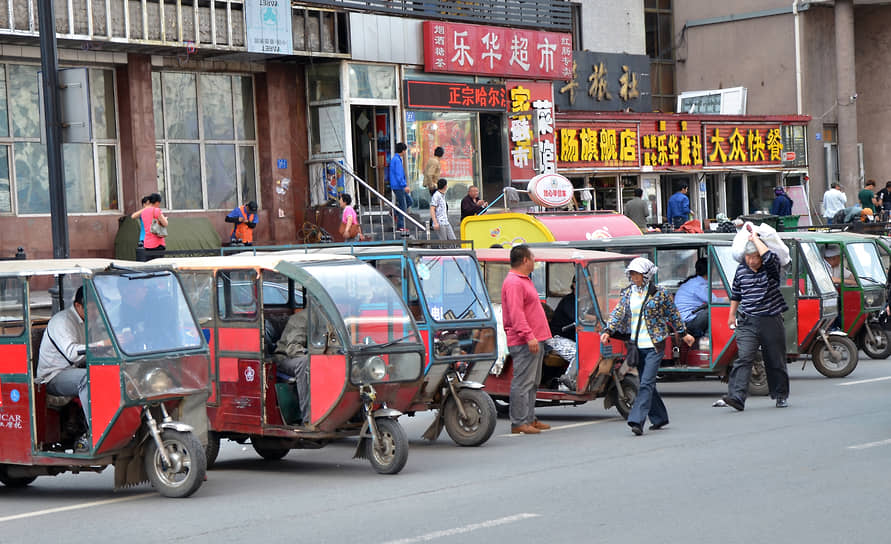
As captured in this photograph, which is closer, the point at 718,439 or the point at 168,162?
the point at 718,439

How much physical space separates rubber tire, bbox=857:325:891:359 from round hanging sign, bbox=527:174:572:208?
572 centimetres

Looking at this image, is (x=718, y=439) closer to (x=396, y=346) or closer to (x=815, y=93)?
(x=396, y=346)

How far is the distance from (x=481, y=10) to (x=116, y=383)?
20215mm

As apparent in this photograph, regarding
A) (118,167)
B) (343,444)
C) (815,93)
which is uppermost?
(815,93)

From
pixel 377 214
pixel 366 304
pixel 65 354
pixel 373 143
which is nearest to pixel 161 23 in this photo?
pixel 373 143

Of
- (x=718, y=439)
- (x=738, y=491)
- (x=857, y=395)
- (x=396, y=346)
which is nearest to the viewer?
(x=738, y=491)

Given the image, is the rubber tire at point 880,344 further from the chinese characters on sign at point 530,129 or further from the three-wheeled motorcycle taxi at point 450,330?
the chinese characters on sign at point 530,129

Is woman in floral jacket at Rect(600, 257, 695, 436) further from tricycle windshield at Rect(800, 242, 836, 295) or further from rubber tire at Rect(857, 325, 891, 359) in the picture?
rubber tire at Rect(857, 325, 891, 359)

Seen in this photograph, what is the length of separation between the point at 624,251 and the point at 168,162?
1102 cm

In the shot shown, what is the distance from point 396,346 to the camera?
10.8 m

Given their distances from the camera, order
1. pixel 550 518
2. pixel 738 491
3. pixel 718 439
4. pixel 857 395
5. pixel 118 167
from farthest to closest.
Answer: pixel 118 167, pixel 857 395, pixel 718 439, pixel 738 491, pixel 550 518

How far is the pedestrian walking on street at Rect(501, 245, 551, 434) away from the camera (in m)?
12.9

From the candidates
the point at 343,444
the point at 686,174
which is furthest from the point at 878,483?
the point at 686,174

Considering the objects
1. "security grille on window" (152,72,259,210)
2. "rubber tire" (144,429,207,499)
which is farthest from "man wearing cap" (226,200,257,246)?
"rubber tire" (144,429,207,499)
